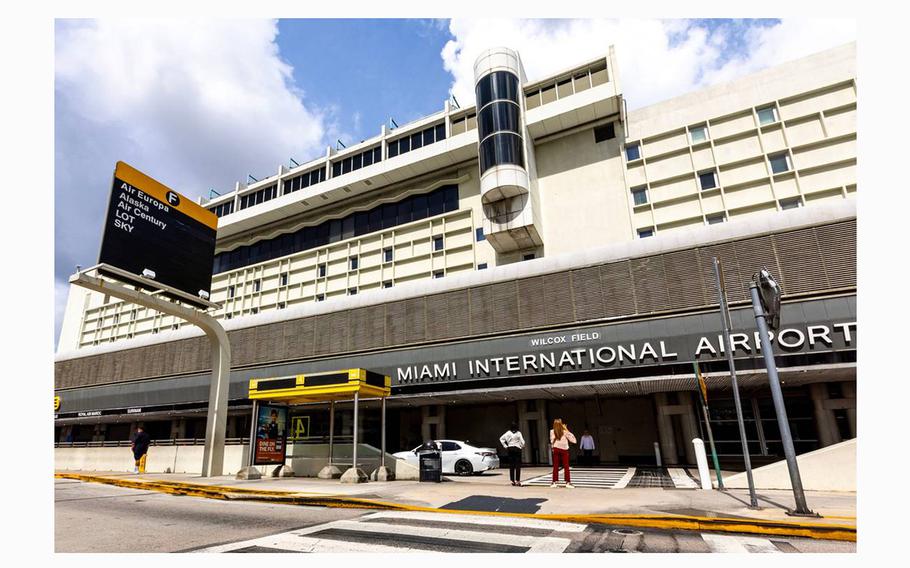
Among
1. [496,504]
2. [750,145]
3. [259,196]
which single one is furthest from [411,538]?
[259,196]

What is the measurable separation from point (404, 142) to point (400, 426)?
74.1 ft

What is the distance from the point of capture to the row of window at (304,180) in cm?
4256

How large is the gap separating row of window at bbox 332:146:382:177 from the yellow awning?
25.2 meters

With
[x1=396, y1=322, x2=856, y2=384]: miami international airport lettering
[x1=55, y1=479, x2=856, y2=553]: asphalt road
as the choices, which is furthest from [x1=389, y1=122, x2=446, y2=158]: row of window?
[x1=55, y1=479, x2=856, y2=553]: asphalt road

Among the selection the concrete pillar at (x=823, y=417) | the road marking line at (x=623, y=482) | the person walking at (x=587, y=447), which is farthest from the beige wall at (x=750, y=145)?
the road marking line at (x=623, y=482)

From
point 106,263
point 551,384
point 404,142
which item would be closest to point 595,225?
point 551,384

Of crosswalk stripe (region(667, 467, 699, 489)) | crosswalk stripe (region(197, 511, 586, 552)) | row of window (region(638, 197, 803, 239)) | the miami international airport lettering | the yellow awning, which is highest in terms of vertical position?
row of window (region(638, 197, 803, 239))

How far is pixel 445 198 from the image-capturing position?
36.5 metres

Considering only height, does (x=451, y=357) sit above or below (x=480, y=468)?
above

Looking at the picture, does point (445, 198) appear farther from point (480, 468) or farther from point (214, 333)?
point (480, 468)

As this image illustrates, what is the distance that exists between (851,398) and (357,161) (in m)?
36.1

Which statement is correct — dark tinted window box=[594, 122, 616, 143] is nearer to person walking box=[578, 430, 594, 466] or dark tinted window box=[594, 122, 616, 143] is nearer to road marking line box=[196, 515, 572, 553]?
person walking box=[578, 430, 594, 466]

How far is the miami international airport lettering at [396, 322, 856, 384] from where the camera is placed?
680 inches

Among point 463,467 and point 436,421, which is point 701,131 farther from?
point 463,467
